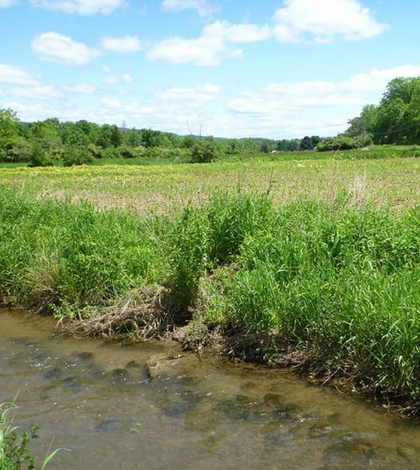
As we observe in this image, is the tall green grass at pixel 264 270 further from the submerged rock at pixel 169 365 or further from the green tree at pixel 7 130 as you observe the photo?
the green tree at pixel 7 130

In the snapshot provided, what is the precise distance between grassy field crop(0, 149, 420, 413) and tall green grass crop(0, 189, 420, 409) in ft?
0.06

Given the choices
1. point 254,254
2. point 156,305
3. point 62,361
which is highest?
point 254,254

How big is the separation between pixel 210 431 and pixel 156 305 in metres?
2.66

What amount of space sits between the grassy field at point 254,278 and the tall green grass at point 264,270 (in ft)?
0.06

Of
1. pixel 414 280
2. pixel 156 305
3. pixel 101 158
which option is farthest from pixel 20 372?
pixel 101 158

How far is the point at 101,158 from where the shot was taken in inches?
2183

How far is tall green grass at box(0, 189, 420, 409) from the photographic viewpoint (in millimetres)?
5055

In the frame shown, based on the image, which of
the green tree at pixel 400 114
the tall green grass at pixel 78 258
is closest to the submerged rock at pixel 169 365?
the tall green grass at pixel 78 258

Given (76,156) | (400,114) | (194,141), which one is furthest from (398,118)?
(76,156)

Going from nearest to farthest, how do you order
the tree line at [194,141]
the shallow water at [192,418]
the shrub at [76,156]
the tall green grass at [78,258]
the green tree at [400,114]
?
1. the shallow water at [192,418]
2. the tall green grass at [78,258]
3. the tree line at [194,141]
4. the shrub at [76,156]
5. the green tree at [400,114]

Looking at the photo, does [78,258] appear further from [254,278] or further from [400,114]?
[400,114]

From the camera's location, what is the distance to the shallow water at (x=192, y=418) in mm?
4035

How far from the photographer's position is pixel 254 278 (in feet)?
20.3

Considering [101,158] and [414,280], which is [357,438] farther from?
[101,158]
